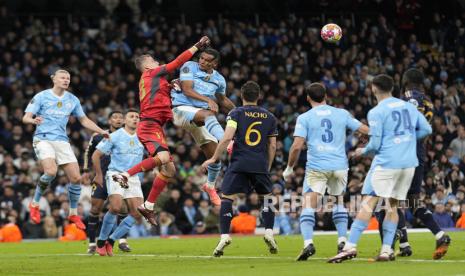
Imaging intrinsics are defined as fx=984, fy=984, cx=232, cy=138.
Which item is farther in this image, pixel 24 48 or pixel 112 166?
pixel 24 48

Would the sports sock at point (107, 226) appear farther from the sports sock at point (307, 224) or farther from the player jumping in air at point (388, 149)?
the player jumping in air at point (388, 149)

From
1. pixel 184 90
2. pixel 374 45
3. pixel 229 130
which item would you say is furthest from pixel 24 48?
pixel 229 130

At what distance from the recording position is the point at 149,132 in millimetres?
17078

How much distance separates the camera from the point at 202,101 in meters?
17.6

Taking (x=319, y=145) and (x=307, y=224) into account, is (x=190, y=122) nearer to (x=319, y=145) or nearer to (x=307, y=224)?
(x=319, y=145)

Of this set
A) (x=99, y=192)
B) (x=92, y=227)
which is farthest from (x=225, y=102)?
(x=92, y=227)

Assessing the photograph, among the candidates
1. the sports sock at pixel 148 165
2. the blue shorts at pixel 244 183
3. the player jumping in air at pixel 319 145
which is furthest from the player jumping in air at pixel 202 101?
the player jumping in air at pixel 319 145

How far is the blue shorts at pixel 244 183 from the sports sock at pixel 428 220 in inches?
97.5

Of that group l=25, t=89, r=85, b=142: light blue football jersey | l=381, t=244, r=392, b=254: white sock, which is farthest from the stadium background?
l=381, t=244, r=392, b=254: white sock

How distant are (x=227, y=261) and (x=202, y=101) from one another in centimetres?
384

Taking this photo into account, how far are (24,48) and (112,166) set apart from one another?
15.0m

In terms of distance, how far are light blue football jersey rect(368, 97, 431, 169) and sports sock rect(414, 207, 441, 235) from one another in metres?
1.75

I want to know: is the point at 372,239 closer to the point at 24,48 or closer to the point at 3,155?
the point at 3,155

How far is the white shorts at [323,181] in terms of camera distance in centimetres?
1451
